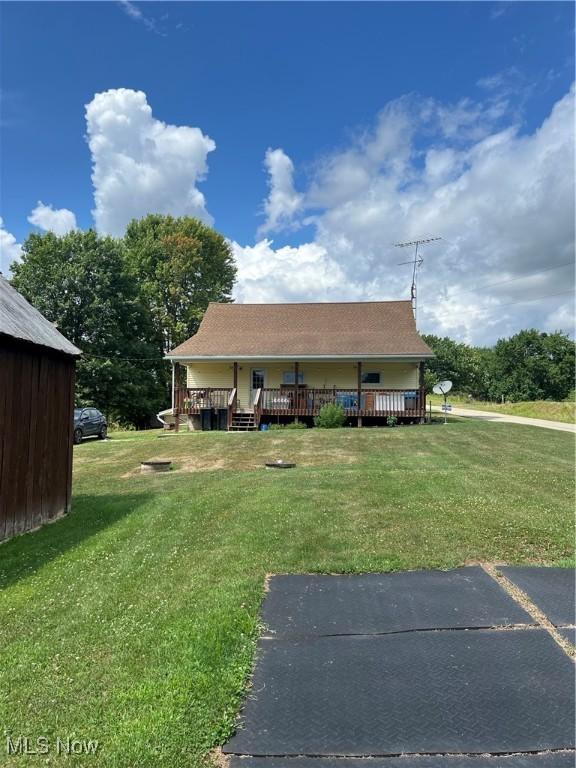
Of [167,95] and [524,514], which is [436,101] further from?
[524,514]

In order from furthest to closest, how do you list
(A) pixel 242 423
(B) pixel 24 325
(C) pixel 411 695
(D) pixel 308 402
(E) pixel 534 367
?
(E) pixel 534 367 < (A) pixel 242 423 < (D) pixel 308 402 < (B) pixel 24 325 < (C) pixel 411 695

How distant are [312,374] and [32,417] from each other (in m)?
16.7

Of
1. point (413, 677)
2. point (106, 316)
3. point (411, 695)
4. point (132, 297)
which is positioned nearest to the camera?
point (411, 695)

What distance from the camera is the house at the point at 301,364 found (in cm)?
1962

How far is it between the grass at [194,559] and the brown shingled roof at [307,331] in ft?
32.8

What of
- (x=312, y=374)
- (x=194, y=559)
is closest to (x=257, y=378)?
(x=312, y=374)

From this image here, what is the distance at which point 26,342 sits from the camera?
5.94 meters

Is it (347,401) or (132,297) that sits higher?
(132,297)

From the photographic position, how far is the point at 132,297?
107 ft

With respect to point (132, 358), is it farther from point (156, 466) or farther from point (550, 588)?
point (550, 588)

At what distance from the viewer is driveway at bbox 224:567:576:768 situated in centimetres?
226

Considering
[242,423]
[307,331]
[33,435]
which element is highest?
[307,331]

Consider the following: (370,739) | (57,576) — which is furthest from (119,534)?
(370,739)

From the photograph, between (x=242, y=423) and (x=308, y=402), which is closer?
(x=308, y=402)
